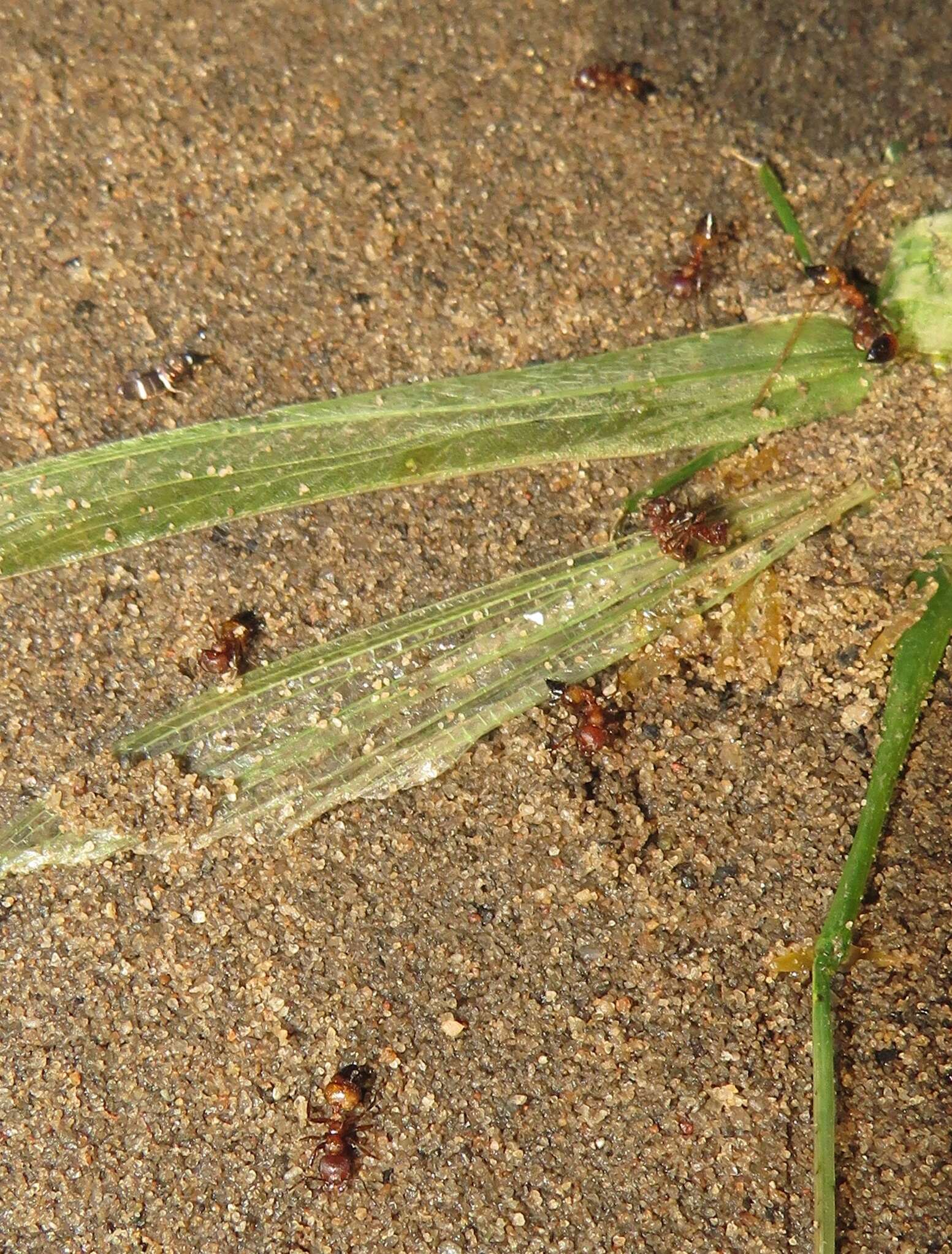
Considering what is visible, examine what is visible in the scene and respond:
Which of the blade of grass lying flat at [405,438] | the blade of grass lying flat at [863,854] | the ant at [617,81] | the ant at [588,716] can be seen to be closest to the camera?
the blade of grass lying flat at [863,854]

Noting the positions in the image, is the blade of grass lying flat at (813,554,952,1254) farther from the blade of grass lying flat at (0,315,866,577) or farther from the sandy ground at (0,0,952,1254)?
the blade of grass lying flat at (0,315,866,577)

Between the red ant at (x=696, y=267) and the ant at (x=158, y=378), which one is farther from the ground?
the red ant at (x=696, y=267)

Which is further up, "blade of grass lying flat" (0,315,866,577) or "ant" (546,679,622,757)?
"blade of grass lying flat" (0,315,866,577)

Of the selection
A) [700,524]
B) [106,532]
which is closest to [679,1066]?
[700,524]

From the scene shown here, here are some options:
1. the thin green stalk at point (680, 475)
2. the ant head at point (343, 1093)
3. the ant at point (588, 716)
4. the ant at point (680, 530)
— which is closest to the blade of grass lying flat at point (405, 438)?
the thin green stalk at point (680, 475)

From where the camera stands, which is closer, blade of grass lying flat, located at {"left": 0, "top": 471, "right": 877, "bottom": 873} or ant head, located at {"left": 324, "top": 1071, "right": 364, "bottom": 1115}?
ant head, located at {"left": 324, "top": 1071, "right": 364, "bottom": 1115}

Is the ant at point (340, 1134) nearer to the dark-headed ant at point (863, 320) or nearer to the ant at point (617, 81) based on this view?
the dark-headed ant at point (863, 320)

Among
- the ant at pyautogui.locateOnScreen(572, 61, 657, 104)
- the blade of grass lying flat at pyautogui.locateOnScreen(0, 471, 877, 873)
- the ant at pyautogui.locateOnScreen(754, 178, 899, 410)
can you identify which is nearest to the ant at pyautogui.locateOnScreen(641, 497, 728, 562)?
the blade of grass lying flat at pyautogui.locateOnScreen(0, 471, 877, 873)
